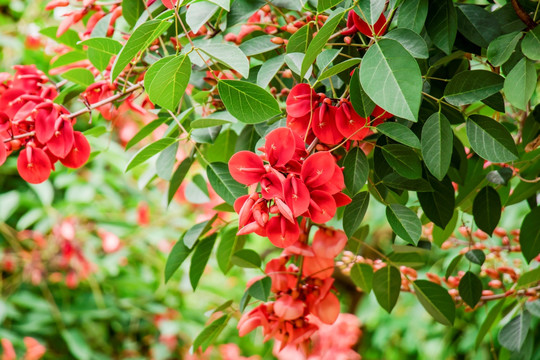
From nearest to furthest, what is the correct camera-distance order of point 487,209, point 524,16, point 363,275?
point 524,16, point 487,209, point 363,275

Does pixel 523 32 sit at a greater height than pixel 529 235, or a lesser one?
greater

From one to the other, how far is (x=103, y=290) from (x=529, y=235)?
61.2 inches


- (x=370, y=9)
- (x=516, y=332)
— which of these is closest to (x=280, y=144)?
(x=370, y=9)

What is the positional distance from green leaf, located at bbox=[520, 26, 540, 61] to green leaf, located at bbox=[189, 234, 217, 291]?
0.40m

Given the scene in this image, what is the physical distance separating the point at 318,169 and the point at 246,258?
0.24 metres

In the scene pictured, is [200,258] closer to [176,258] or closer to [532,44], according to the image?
[176,258]

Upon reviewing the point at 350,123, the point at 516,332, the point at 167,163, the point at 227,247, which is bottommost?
the point at 516,332

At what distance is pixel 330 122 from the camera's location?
19.3 inches

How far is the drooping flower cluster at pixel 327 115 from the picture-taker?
48 cm

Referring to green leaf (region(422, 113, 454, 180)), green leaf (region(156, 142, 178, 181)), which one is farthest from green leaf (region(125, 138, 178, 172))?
green leaf (region(422, 113, 454, 180))

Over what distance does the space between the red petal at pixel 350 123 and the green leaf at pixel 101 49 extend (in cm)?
24

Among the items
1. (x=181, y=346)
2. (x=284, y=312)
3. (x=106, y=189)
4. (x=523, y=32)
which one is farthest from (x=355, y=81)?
(x=181, y=346)

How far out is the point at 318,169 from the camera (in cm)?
44

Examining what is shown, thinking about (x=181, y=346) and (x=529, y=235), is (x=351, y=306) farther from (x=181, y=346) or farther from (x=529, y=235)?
(x=529, y=235)
